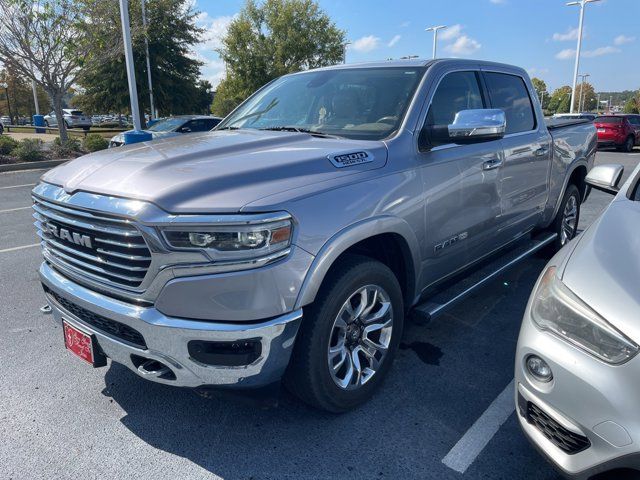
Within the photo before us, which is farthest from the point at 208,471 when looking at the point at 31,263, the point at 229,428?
the point at 31,263

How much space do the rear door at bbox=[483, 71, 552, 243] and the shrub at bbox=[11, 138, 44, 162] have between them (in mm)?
14797

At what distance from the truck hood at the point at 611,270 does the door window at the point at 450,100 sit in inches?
40.5

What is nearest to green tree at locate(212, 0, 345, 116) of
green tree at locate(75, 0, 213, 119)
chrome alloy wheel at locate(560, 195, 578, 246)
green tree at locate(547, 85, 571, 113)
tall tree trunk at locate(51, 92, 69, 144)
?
green tree at locate(75, 0, 213, 119)

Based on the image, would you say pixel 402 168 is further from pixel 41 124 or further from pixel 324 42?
pixel 41 124

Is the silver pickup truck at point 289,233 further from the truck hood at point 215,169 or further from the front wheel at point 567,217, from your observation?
the front wheel at point 567,217

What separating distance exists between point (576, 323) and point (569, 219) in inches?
166

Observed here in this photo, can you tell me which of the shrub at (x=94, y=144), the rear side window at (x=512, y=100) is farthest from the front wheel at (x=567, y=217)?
the shrub at (x=94, y=144)

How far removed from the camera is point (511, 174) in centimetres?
389

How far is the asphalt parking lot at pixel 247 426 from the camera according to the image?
238cm

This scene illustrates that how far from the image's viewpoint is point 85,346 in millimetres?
2461

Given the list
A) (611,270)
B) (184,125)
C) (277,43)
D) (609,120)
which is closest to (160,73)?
(277,43)

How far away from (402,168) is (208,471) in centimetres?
187

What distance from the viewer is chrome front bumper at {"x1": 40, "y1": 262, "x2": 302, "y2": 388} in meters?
2.09

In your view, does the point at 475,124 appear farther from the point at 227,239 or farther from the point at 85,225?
the point at 85,225
